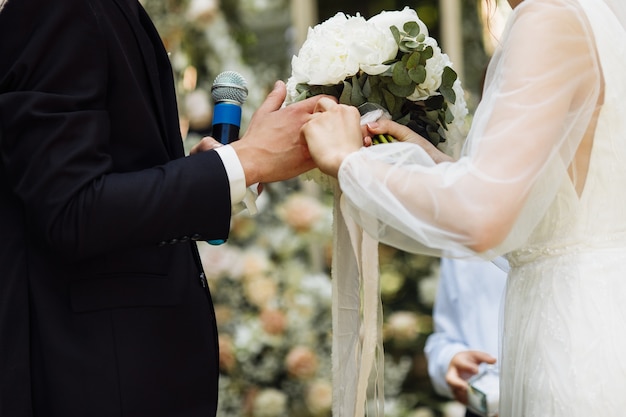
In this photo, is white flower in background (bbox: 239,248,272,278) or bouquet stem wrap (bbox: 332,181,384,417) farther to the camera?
white flower in background (bbox: 239,248,272,278)

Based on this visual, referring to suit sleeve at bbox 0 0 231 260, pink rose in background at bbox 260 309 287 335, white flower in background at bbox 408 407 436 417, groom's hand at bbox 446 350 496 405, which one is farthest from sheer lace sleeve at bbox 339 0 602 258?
white flower in background at bbox 408 407 436 417

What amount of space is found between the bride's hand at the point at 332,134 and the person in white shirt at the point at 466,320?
1.65 metres

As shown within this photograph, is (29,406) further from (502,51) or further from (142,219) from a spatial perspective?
(502,51)

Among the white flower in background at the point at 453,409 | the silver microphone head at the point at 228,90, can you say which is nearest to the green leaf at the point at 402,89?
the silver microphone head at the point at 228,90

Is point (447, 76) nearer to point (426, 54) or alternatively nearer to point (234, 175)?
point (426, 54)

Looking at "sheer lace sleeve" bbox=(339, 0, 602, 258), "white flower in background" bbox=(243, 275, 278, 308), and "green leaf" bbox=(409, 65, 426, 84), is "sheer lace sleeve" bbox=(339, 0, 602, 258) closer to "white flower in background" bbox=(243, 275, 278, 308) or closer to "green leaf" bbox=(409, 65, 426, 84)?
"green leaf" bbox=(409, 65, 426, 84)

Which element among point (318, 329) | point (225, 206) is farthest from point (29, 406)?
point (318, 329)

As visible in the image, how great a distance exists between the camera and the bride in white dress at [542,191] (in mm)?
2051

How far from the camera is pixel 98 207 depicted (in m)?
2.17

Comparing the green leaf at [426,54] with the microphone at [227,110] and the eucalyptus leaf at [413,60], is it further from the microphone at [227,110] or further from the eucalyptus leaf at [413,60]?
the microphone at [227,110]

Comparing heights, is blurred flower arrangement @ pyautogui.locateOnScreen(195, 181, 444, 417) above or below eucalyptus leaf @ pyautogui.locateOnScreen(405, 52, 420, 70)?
below

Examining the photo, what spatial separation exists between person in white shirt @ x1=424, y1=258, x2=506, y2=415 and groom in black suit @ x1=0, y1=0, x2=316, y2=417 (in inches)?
66.6

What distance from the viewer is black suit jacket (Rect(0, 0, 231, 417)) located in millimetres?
2156

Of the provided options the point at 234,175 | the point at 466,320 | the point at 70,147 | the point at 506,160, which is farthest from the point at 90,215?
the point at 466,320
